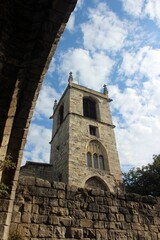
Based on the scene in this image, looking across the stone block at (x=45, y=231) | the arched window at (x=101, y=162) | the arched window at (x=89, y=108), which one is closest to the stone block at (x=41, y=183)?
the stone block at (x=45, y=231)

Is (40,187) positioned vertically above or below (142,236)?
above

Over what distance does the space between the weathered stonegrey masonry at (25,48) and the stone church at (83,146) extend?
1550 centimetres

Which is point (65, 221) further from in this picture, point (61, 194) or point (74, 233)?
point (61, 194)

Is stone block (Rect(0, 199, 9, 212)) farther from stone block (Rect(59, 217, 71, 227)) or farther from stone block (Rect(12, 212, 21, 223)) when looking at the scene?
stone block (Rect(59, 217, 71, 227))

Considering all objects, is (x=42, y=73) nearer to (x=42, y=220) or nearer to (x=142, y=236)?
(x=42, y=220)

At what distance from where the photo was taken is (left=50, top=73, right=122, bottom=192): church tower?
19172mm

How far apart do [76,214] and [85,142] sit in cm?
1697

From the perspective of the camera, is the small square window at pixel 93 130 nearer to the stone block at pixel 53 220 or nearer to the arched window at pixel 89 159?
the arched window at pixel 89 159

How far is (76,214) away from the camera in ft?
15.1

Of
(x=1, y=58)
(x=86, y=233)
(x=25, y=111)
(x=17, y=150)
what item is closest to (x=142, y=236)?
(x=86, y=233)

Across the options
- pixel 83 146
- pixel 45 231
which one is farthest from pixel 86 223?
pixel 83 146

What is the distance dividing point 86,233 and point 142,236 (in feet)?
4.91

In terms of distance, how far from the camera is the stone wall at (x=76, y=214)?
163 inches

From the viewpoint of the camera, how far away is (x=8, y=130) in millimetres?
2986
